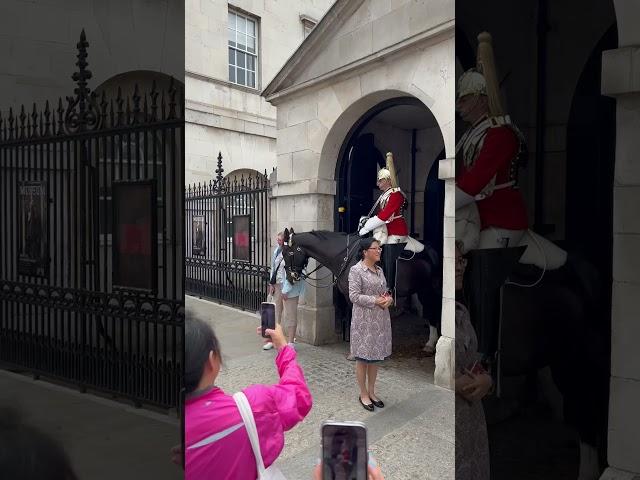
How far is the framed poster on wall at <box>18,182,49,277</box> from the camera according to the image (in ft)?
2.34

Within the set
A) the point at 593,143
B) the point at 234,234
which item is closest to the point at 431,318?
the point at 234,234

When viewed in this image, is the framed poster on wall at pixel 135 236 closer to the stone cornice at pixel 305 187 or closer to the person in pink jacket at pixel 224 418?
the person in pink jacket at pixel 224 418

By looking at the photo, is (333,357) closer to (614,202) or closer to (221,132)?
(221,132)

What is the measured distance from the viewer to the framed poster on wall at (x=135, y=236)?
0.65 m

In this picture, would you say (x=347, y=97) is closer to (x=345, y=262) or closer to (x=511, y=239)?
(x=345, y=262)

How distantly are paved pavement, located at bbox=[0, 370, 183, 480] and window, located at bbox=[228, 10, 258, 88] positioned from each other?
726mm

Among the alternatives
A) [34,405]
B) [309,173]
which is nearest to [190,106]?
[309,173]

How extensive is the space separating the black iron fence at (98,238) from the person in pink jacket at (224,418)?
0.24 ft

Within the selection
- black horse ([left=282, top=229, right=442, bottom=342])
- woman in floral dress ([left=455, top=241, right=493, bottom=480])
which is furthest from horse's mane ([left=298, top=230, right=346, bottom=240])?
woman in floral dress ([left=455, top=241, right=493, bottom=480])

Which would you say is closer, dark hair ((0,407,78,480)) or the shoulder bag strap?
the shoulder bag strap

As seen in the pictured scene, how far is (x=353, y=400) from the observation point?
0.96 m

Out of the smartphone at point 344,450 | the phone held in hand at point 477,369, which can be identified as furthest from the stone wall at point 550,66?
the smartphone at point 344,450

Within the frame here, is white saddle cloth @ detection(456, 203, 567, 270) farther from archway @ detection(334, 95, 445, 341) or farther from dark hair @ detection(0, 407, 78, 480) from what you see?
dark hair @ detection(0, 407, 78, 480)

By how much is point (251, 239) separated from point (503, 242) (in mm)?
642
